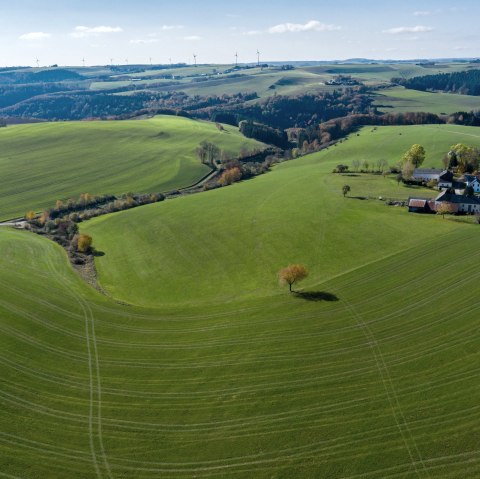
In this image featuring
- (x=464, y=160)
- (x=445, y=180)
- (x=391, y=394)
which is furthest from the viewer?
(x=464, y=160)

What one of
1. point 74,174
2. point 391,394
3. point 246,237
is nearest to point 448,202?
point 246,237

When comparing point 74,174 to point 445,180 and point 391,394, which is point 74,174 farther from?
point 391,394

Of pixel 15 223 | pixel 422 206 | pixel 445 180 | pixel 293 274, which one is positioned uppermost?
pixel 445 180

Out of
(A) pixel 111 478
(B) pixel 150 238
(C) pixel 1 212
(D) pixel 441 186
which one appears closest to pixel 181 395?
(A) pixel 111 478

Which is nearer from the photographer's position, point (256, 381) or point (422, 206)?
point (256, 381)

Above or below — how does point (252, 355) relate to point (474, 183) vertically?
below

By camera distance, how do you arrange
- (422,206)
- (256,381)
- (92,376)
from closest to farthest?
(256,381), (92,376), (422,206)
